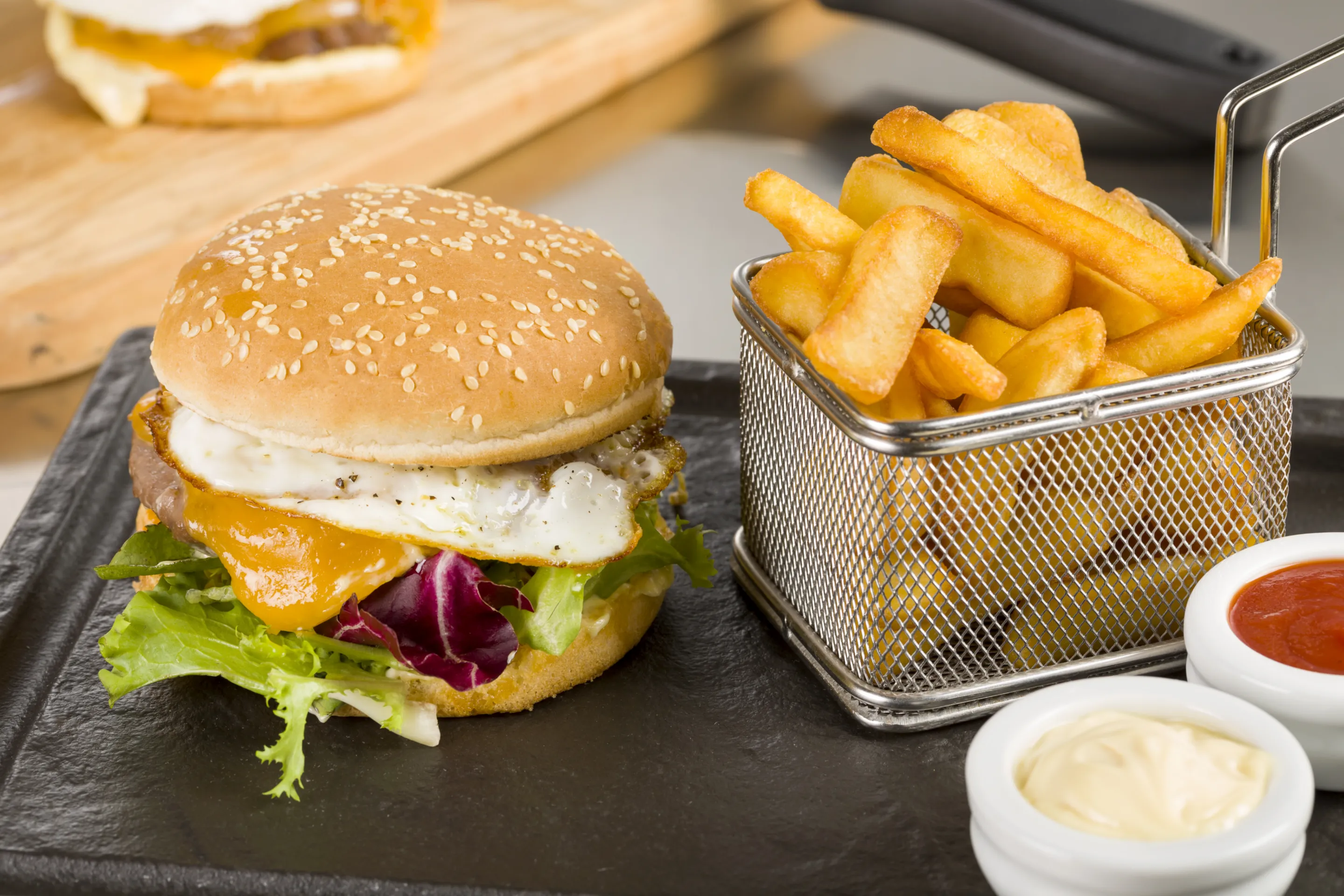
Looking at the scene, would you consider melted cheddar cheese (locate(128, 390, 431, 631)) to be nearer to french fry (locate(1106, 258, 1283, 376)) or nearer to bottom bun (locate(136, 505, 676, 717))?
bottom bun (locate(136, 505, 676, 717))

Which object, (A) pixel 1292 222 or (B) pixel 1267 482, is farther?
(A) pixel 1292 222

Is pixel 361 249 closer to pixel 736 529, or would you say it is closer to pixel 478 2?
pixel 736 529

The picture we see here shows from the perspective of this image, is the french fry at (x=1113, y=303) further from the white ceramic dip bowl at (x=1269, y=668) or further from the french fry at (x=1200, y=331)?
the white ceramic dip bowl at (x=1269, y=668)

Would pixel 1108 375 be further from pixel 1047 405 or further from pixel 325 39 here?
pixel 325 39

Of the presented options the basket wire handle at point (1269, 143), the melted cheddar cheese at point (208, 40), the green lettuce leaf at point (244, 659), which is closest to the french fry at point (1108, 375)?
the basket wire handle at point (1269, 143)

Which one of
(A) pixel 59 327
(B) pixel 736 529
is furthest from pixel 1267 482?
(A) pixel 59 327

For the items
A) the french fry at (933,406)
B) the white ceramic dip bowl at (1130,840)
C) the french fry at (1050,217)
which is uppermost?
the french fry at (1050,217)

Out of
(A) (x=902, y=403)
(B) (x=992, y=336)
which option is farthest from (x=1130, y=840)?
(B) (x=992, y=336)
